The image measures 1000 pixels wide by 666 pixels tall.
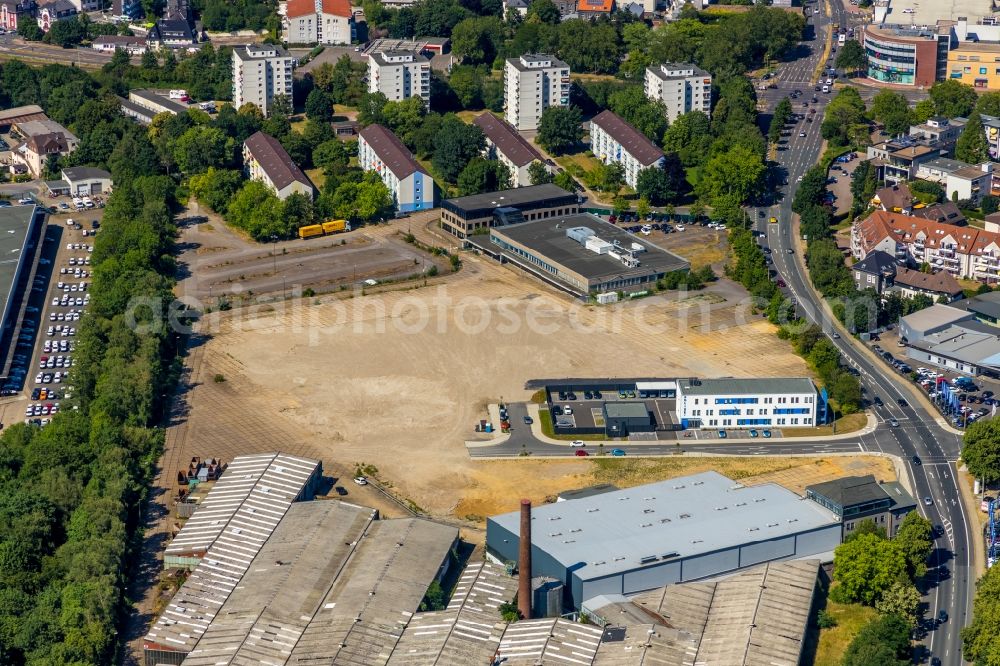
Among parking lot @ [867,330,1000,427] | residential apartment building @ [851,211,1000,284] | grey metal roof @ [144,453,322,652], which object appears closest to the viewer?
grey metal roof @ [144,453,322,652]

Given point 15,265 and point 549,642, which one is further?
point 15,265

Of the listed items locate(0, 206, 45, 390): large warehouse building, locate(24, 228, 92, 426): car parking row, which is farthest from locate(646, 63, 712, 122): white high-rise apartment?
locate(0, 206, 45, 390): large warehouse building

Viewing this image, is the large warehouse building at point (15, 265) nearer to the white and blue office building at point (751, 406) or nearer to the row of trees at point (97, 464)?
the row of trees at point (97, 464)

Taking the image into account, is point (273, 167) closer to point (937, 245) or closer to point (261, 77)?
point (261, 77)

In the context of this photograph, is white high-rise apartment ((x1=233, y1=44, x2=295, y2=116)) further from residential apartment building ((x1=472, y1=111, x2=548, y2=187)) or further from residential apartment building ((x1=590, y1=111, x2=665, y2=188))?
residential apartment building ((x1=590, y1=111, x2=665, y2=188))

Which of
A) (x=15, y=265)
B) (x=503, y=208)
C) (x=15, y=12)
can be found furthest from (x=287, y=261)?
(x=15, y=12)

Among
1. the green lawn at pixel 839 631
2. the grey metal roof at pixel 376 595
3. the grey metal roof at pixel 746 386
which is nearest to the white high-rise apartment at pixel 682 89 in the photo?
the grey metal roof at pixel 746 386
